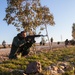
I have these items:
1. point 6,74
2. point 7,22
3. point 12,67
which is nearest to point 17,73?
point 6,74

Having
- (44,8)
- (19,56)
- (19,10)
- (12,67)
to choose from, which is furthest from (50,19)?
(12,67)

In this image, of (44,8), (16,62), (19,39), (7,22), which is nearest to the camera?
(16,62)

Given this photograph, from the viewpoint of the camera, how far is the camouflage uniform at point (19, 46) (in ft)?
50.7

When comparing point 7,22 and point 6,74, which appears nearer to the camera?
point 6,74

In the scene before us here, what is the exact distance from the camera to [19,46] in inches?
611

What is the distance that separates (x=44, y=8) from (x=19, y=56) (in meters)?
18.4

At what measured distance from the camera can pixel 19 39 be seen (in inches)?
615

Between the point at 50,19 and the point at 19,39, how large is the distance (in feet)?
62.1

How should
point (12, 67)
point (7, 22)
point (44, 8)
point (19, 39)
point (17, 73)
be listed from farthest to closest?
1. point (44, 8)
2. point (7, 22)
3. point (19, 39)
4. point (12, 67)
5. point (17, 73)

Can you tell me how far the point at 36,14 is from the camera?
1230 inches

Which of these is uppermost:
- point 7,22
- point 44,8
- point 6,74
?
point 44,8

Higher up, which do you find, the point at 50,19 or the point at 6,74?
the point at 50,19

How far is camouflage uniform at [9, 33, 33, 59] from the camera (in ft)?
50.7

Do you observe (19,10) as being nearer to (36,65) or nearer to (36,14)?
(36,14)
